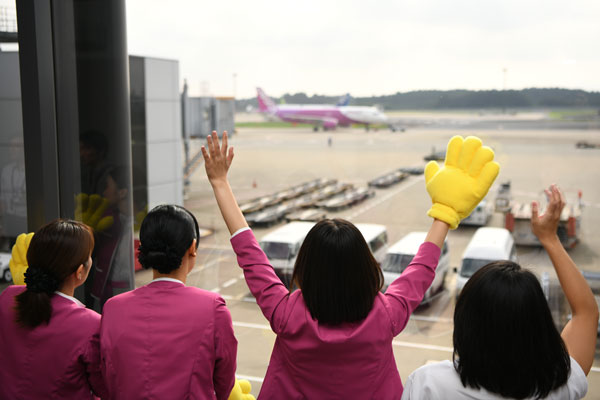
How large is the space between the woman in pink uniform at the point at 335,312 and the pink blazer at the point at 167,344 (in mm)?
90

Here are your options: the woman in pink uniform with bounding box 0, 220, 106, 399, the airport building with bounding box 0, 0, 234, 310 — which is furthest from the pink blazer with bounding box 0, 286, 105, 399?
the airport building with bounding box 0, 0, 234, 310

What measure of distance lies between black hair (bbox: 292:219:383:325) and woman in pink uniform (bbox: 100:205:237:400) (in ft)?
0.54

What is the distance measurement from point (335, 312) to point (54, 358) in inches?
21.1

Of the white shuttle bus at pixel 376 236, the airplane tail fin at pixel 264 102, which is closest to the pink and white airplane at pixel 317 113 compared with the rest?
the airplane tail fin at pixel 264 102

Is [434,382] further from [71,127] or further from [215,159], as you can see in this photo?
[71,127]

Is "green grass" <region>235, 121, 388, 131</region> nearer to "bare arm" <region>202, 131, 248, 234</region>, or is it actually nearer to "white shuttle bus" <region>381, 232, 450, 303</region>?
"white shuttle bus" <region>381, 232, 450, 303</region>

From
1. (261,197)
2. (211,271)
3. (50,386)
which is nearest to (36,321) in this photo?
(50,386)

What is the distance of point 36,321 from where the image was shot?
113 centimetres

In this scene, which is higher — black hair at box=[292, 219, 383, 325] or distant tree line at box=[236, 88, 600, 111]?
distant tree line at box=[236, 88, 600, 111]

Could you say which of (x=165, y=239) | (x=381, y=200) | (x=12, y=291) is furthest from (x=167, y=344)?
(x=381, y=200)

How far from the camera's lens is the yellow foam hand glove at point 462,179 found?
3.55ft

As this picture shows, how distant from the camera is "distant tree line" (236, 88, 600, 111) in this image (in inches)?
74.5

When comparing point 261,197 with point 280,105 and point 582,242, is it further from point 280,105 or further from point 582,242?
point 582,242

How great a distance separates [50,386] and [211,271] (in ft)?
4.20
